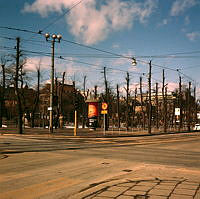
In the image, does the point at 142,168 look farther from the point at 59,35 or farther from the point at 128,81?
the point at 128,81

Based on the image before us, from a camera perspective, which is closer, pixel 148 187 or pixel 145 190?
pixel 145 190

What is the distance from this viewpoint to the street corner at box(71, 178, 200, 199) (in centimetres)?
535

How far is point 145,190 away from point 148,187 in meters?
0.30

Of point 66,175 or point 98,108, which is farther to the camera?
point 98,108

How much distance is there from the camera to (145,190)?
228 inches

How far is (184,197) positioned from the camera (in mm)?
5262

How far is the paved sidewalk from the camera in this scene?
541 centimetres

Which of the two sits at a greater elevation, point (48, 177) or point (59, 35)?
point (59, 35)

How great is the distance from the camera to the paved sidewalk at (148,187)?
541 centimetres

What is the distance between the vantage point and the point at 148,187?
19.9ft

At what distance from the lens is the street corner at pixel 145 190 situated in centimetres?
535

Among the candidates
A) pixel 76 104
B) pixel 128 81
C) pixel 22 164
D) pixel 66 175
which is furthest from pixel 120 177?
pixel 128 81

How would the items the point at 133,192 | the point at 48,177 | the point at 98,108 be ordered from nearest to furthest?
the point at 133,192
the point at 48,177
the point at 98,108

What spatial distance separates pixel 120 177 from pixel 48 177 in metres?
1.92
